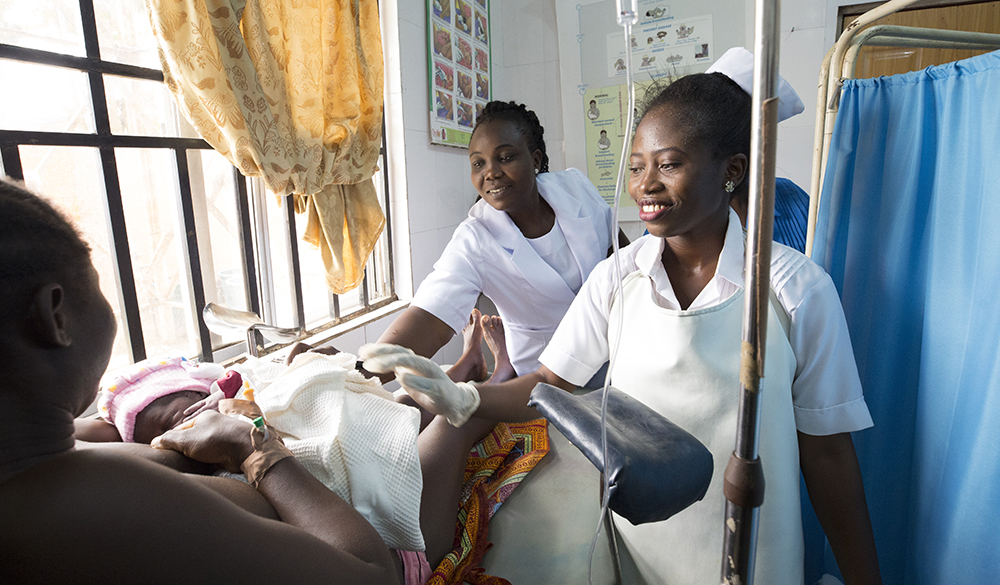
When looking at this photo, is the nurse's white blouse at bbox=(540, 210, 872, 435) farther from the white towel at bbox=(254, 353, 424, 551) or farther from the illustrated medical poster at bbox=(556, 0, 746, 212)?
the illustrated medical poster at bbox=(556, 0, 746, 212)

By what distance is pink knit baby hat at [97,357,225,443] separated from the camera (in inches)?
42.4

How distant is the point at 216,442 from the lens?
0.86 meters

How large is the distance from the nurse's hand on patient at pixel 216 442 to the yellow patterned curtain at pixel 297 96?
41.5 inches

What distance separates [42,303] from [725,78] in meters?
1.09

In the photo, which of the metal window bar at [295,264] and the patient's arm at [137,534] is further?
the metal window bar at [295,264]

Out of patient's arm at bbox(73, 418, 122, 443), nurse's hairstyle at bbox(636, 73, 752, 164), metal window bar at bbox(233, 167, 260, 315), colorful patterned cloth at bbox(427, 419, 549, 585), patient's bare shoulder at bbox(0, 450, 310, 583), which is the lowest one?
colorful patterned cloth at bbox(427, 419, 549, 585)

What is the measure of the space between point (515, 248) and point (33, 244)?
1306 millimetres

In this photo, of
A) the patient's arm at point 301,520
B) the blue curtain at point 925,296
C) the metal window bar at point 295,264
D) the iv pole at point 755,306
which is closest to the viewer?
the iv pole at point 755,306

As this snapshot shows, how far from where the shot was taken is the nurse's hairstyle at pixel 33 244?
489 millimetres

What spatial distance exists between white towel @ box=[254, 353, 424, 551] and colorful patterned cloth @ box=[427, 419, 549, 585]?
101 mm

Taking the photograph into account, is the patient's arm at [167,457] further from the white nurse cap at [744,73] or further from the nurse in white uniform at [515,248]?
the white nurse cap at [744,73]

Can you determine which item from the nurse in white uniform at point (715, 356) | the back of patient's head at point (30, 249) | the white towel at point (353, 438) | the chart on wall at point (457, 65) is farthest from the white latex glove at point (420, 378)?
the chart on wall at point (457, 65)

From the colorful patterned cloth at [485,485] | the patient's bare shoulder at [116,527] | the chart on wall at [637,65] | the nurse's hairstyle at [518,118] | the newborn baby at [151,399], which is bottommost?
the colorful patterned cloth at [485,485]

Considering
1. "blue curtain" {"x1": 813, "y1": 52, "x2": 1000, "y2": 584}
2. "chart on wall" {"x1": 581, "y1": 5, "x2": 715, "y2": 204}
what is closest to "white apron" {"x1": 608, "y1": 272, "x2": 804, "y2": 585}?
"blue curtain" {"x1": 813, "y1": 52, "x2": 1000, "y2": 584}
